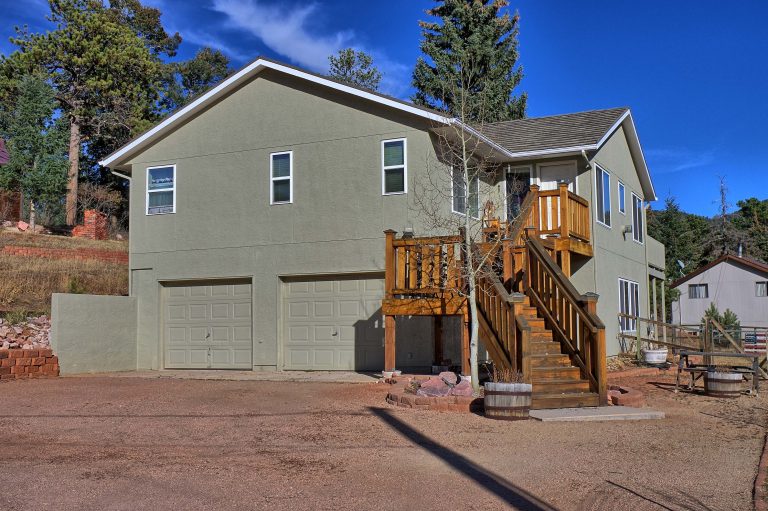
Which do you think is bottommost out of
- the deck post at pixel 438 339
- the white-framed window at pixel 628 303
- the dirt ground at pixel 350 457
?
the dirt ground at pixel 350 457

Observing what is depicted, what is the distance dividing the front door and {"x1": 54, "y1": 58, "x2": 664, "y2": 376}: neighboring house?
3 cm

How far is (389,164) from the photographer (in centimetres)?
1600

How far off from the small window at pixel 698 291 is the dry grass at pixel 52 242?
Answer: 2986 cm

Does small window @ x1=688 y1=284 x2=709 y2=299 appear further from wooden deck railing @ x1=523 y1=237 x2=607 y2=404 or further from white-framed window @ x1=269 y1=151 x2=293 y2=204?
white-framed window @ x1=269 y1=151 x2=293 y2=204

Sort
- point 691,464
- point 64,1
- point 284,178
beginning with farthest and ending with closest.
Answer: point 64,1 < point 284,178 < point 691,464

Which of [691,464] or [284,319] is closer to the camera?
[691,464]

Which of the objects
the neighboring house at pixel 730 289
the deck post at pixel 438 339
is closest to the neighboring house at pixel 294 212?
the deck post at pixel 438 339

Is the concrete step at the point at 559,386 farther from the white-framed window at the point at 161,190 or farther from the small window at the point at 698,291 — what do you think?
the small window at the point at 698,291

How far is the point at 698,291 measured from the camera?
4081cm

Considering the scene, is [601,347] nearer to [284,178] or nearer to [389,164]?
[389,164]

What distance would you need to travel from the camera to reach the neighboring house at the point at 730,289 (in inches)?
1526

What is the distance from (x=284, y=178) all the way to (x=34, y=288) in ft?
23.9

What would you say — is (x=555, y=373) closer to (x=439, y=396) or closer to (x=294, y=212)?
(x=439, y=396)

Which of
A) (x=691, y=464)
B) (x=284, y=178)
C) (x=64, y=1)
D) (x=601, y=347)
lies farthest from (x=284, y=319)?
(x=64, y=1)
